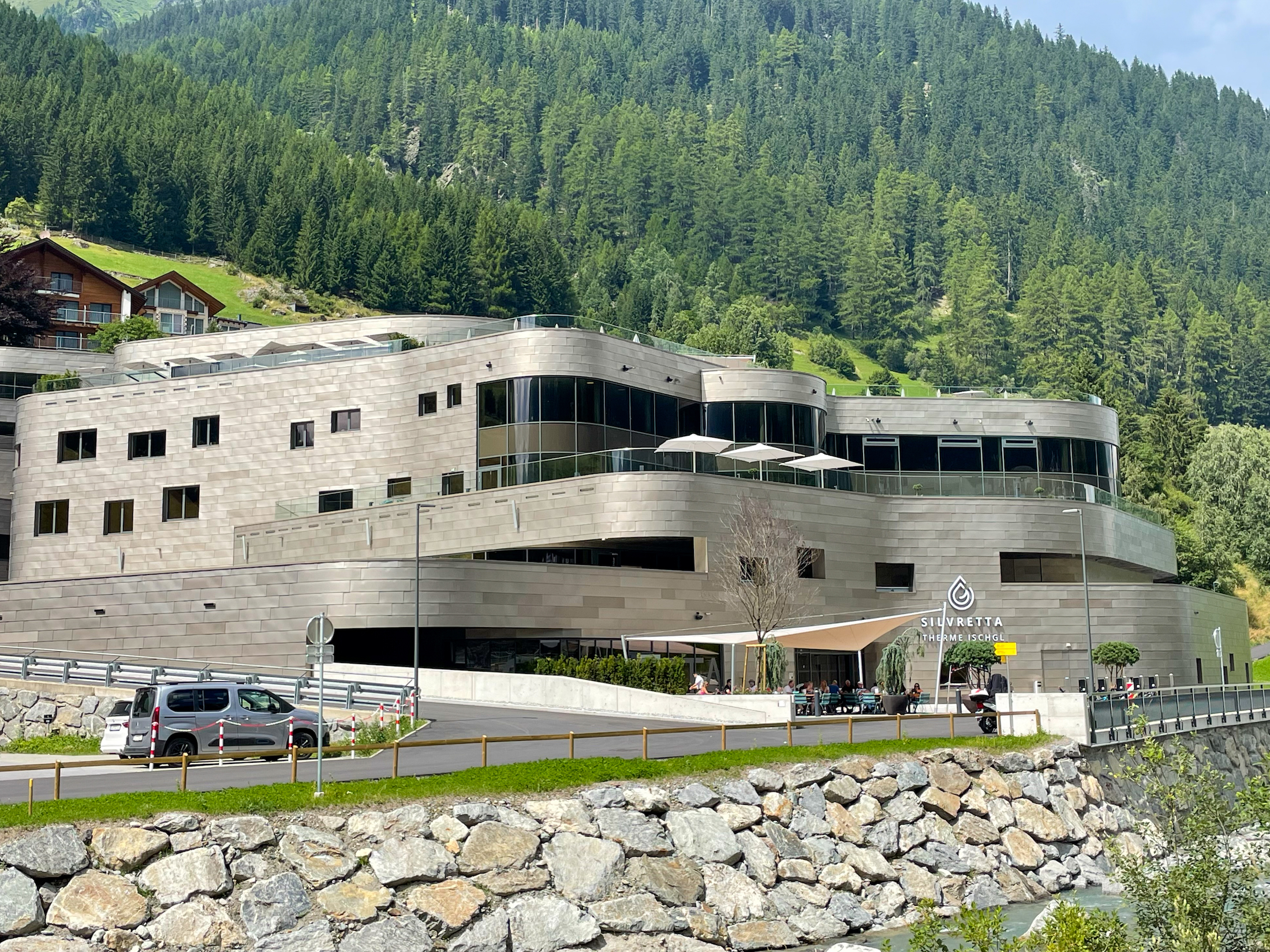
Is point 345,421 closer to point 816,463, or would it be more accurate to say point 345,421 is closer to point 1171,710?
point 816,463

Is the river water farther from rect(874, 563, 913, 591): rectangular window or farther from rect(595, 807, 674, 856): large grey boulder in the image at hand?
rect(874, 563, 913, 591): rectangular window

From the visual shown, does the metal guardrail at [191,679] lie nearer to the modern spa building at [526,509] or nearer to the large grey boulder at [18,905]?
the modern spa building at [526,509]

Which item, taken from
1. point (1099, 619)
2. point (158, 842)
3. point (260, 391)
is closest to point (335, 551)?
point (260, 391)

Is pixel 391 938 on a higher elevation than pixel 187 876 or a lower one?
lower

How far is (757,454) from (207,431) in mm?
27316

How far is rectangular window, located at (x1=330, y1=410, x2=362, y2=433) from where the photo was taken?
67.2 metres

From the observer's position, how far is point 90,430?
70125mm

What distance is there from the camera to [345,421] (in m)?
67.5

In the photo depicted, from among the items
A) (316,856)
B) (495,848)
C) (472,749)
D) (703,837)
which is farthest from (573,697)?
(316,856)

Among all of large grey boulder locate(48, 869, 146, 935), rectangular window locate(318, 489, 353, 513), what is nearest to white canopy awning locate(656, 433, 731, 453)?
rectangular window locate(318, 489, 353, 513)

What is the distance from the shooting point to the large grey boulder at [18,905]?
20.5m

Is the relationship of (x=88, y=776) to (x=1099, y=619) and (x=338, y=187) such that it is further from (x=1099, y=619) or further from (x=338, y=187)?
(x=338, y=187)

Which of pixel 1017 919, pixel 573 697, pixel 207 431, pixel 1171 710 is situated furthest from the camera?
pixel 207 431

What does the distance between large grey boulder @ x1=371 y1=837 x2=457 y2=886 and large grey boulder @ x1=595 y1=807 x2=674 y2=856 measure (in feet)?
11.3
